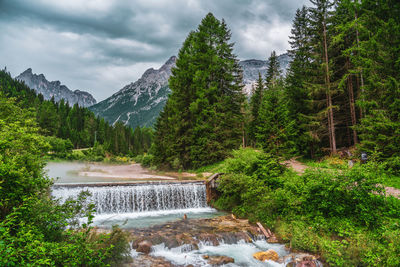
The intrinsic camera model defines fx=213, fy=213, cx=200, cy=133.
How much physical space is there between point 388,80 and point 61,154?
59.1 metres

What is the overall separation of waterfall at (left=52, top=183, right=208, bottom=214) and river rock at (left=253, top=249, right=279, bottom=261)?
792cm

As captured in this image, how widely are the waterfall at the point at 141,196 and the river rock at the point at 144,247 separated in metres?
6.11

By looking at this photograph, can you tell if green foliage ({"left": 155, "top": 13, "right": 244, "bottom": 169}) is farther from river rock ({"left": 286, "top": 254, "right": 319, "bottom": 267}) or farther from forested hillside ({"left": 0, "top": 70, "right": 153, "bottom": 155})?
forested hillside ({"left": 0, "top": 70, "right": 153, "bottom": 155})

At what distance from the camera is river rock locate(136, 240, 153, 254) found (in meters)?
8.77

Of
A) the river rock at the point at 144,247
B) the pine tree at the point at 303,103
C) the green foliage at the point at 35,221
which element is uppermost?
the pine tree at the point at 303,103

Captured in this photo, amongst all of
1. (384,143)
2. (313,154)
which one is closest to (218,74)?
(313,154)

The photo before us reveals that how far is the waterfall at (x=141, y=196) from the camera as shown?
14438 millimetres

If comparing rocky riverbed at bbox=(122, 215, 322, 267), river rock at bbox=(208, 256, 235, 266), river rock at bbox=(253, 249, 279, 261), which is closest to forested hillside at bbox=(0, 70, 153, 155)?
rocky riverbed at bbox=(122, 215, 322, 267)

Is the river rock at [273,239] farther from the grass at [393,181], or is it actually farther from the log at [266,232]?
the grass at [393,181]

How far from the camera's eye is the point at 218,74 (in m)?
27.5

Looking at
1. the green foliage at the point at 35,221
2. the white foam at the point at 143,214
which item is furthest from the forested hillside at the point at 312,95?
the green foliage at the point at 35,221

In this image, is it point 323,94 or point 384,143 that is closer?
point 384,143

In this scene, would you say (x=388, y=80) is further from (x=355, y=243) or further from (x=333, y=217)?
(x=355, y=243)

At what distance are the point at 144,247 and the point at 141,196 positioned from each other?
22.2 ft
